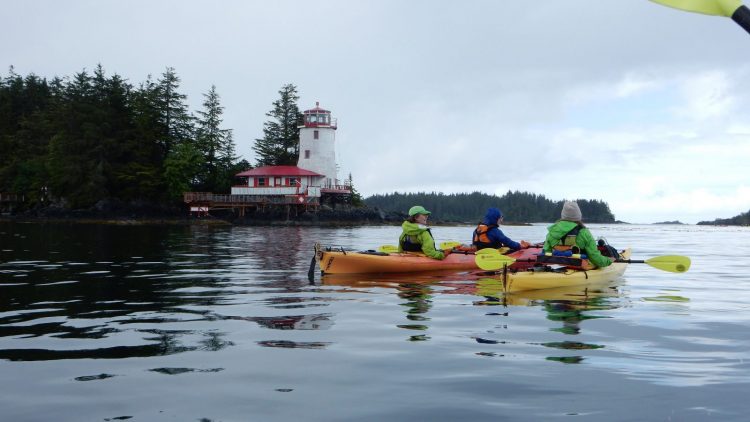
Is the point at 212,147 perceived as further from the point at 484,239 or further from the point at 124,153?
the point at 484,239

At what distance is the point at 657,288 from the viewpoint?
13.6 m

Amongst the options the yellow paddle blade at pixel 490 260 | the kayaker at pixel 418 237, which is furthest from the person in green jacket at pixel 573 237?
the kayaker at pixel 418 237

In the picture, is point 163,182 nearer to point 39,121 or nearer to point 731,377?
point 39,121

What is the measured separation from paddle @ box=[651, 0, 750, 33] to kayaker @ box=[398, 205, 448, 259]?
505 inches

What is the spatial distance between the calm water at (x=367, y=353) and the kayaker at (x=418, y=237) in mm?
2098

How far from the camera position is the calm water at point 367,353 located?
16.6ft

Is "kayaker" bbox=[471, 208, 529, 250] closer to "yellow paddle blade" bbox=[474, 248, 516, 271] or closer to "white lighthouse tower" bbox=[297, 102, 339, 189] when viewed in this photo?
"yellow paddle blade" bbox=[474, 248, 516, 271]

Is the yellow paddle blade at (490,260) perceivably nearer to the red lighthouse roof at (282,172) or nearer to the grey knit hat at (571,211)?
the grey knit hat at (571,211)

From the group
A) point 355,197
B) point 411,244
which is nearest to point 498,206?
point 355,197

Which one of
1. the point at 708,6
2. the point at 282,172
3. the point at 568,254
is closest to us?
the point at 708,6

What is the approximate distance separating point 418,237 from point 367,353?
890cm

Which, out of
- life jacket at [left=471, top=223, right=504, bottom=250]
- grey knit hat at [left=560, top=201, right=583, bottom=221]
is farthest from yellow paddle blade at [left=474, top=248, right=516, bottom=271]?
life jacket at [left=471, top=223, right=504, bottom=250]

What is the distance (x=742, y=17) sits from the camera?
183cm

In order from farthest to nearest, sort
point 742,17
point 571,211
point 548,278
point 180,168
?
Result: 1. point 180,168
2. point 571,211
3. point 548,278
4. point 742,17
